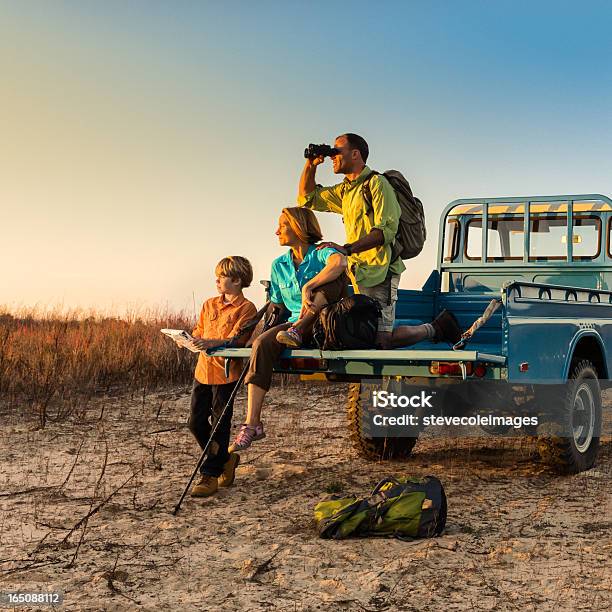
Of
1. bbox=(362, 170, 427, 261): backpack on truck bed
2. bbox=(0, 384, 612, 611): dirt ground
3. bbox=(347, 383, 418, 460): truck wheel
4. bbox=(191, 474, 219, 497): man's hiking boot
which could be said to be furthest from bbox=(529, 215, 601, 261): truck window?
bbox=(191, 474, 219, 497): man's hiking boot

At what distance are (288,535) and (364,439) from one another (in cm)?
243

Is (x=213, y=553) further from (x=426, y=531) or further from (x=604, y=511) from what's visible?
(x=604, y=511)

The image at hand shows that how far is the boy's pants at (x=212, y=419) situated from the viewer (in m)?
6.21

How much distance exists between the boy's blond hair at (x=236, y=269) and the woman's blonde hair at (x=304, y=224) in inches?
16.5

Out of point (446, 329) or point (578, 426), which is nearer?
point (578, 426)

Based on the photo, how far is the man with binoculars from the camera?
624 cm

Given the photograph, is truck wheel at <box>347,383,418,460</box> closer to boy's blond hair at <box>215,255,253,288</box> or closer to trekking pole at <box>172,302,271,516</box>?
trekking pole at <box>172,302,271,516</box>

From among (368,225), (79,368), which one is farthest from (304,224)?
(79,368)

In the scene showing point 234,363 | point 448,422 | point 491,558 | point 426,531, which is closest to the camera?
point 491,558

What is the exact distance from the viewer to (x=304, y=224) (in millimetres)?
6211

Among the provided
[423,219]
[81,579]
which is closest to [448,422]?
[423,219]

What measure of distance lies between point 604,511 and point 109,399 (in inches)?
304

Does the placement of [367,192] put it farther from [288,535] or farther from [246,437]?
[288,535]

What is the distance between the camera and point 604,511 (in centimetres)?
584
